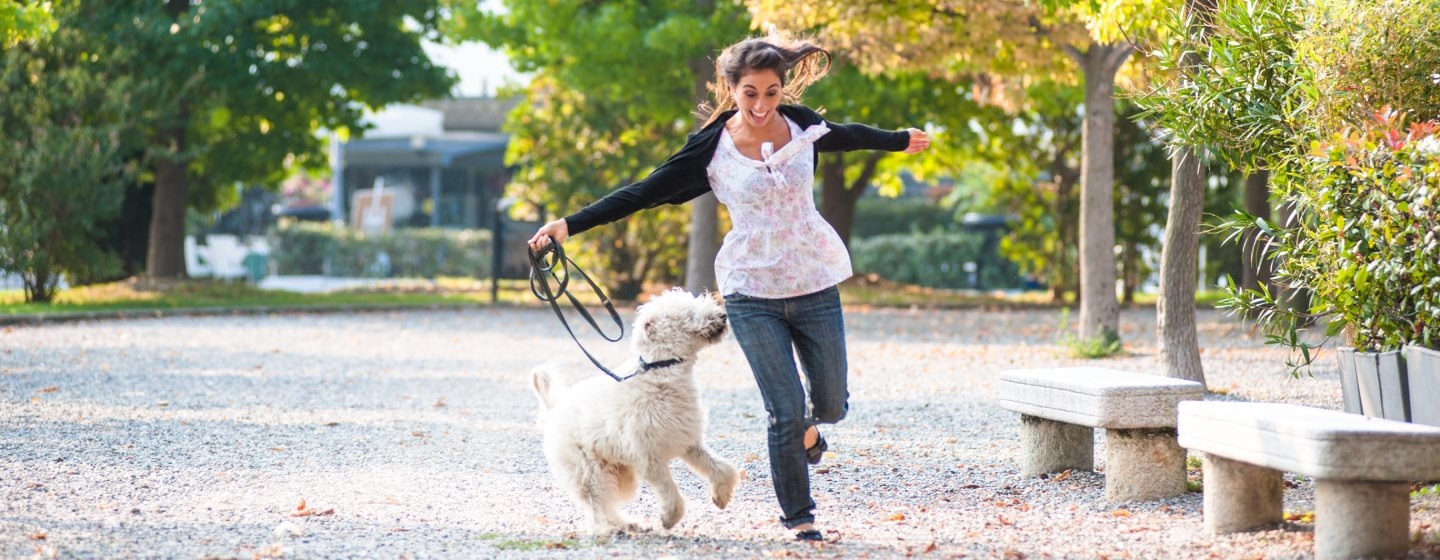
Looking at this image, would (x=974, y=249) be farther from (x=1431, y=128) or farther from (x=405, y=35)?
(x=1431, y=128)

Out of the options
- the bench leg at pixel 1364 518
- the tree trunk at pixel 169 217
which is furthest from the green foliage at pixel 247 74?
the bench leg at pixel 1364 518

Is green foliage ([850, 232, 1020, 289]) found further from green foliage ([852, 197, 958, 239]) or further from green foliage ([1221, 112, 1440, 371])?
green foliage ([1221, 112, 1440, 371])

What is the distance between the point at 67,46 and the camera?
1820 cm

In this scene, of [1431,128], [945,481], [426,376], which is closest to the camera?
[1431,128]

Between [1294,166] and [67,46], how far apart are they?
16.4m

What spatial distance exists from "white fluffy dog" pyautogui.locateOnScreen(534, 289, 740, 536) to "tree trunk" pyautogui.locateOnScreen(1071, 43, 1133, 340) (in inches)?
315

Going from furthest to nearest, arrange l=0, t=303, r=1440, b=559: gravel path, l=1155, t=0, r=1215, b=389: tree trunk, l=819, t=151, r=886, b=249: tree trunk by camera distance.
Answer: l=819, t=151, r=886, b=249: tree trunk → l=1155, t=0, r=1215, b=389: tree trunk → l=0, t=303, r=1440, b=559: gravel path

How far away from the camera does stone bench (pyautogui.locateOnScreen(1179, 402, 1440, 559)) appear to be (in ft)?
14.6

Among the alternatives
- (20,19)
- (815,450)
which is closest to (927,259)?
(20,19)

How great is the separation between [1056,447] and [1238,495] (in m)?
1.44

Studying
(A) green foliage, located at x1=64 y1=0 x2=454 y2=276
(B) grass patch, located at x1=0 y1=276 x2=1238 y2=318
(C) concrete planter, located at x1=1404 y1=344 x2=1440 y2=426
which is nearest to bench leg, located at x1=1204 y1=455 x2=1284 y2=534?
(C) concrete planter, located at x1=1404 y1=344 x2=1440 y2=426

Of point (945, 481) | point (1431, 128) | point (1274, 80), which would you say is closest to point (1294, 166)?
point (1274, 80)

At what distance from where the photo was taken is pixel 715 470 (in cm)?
534

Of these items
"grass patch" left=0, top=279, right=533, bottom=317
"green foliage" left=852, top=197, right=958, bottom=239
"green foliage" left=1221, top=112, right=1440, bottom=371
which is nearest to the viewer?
"green foliage" left=1221, top=112, right=1440, bottom=371
